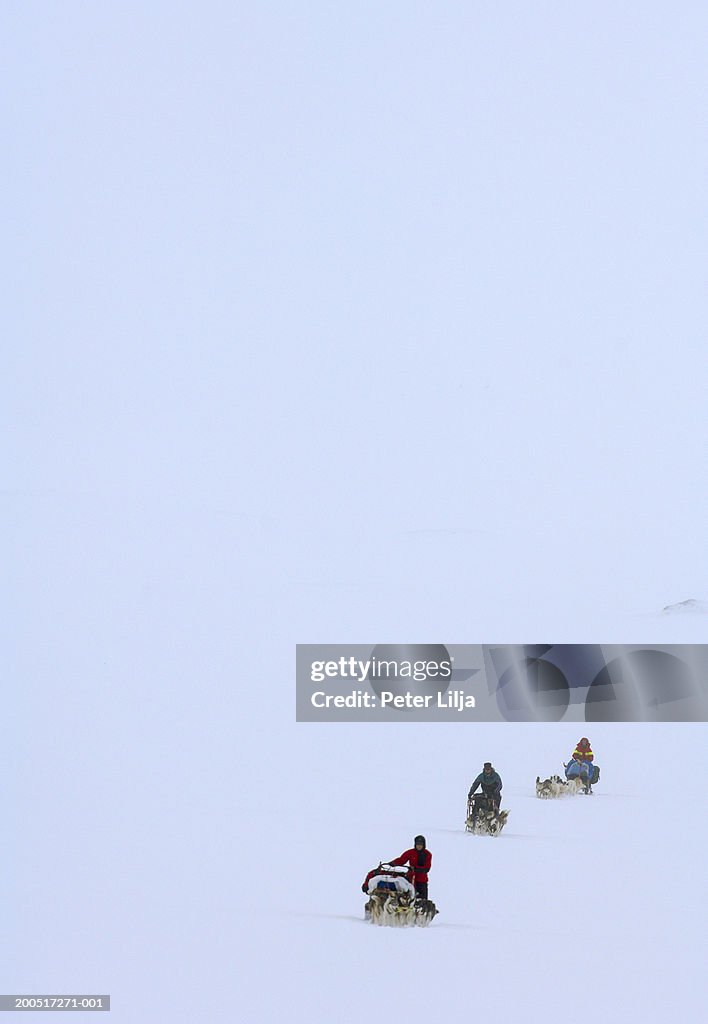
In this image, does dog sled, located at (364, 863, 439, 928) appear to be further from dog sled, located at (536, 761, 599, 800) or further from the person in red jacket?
dog sled, located at (536, 761, 599, 800)

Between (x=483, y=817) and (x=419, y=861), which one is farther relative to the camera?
(x=483, y=817)

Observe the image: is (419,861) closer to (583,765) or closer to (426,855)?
(426,855)

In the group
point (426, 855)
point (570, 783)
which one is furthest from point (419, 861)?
point (570, 783)

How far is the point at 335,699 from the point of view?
6.85m

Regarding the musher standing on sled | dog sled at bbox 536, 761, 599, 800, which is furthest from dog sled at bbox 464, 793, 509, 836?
the musher standing on sled

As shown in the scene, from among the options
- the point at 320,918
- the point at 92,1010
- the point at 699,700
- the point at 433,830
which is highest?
the point at 699,700

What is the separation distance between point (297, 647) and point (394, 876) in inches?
53.5

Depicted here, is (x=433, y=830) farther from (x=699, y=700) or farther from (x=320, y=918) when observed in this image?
(x=699, y=700)

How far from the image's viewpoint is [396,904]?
618 centimetres

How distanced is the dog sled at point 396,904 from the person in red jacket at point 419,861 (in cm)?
3

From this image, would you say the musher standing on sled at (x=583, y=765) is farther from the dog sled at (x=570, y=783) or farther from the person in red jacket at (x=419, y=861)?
the person in red jacket at (x=419, y=861)

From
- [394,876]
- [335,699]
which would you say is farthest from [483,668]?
[394,876]

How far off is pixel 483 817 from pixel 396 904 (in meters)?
0.75

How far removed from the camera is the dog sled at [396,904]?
6.14 m
